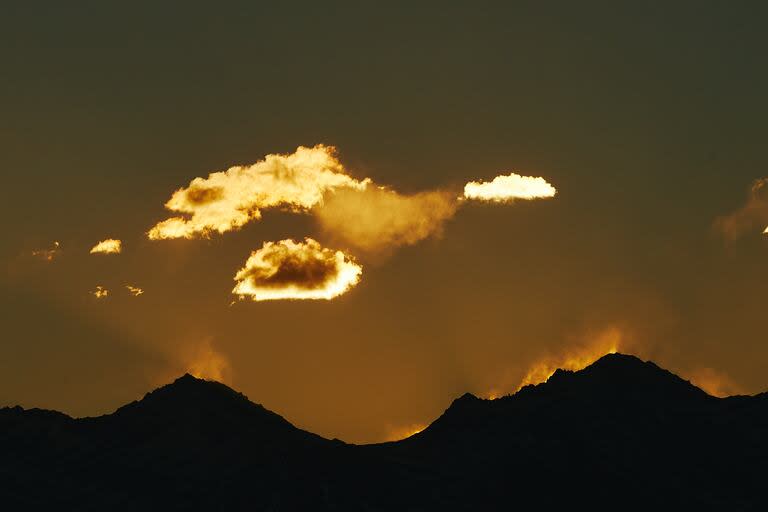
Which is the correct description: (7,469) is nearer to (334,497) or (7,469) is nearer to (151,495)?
(151,495)

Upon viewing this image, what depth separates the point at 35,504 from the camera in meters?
191

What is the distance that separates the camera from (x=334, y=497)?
193500mm

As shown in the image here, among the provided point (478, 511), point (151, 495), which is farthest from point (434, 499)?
point (151, 495)

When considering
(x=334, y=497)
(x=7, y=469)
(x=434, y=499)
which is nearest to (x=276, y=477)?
(x=334, y=497)

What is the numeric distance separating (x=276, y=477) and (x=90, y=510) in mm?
26064

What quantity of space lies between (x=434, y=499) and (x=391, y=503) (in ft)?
23.3

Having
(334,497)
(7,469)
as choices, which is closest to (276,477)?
(334,497)

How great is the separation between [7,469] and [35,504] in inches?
445

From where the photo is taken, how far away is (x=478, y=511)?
199000 millimetres

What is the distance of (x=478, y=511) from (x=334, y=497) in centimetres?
2141

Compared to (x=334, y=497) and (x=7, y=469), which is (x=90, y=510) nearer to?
(x=7, y=469)

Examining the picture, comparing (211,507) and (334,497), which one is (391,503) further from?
(211,507)

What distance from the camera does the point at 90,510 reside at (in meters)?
191

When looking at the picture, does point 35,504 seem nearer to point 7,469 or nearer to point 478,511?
point 7,469
